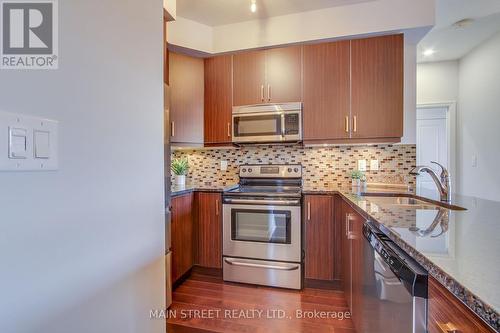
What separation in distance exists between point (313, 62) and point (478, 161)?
8.20 feet

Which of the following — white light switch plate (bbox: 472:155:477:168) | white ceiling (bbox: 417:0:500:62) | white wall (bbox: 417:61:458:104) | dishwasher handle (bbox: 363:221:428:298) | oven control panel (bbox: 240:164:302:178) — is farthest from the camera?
white wall (bbox: 417:61:458:104)

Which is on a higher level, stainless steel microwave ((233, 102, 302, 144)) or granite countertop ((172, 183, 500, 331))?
stainless steel microwave ((233, 102, 302, 144))

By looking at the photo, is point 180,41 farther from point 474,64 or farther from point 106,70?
point 474,64

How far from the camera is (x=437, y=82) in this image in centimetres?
365

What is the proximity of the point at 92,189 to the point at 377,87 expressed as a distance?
2451 mm

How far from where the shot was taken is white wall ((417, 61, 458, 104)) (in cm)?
360

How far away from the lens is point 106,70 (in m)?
0.66

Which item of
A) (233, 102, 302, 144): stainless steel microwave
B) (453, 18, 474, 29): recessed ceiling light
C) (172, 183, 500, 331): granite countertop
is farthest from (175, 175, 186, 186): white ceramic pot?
(453, 18, 474, 29): recessed ceiling light

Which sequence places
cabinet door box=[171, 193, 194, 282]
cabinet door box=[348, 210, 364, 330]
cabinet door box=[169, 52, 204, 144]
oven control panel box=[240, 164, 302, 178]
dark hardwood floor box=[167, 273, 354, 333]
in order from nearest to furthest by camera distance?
cabinet door box=[348, 210, 364, 330] → dark hardwood floor box=[167, 273, 354, 333] → cabinet door box=[171, 193, 194, 282] → cabinet door box=[169, 52, 204, 144] → oven control panel box=[240, 164, 302, 178]

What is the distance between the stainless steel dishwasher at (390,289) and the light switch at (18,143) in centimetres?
97

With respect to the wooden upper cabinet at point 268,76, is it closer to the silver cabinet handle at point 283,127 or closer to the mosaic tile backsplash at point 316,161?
the silver cabinet handle at point 283,127

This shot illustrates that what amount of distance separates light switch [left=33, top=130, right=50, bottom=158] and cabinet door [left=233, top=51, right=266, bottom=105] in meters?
2.27

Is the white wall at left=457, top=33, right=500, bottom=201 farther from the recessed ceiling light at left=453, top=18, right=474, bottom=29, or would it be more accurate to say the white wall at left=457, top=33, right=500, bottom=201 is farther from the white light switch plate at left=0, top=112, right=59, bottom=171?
the white light switch plate at left=0, top=112, right=59, bottom=171

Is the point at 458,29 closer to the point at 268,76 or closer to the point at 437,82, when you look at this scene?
the point at 437,82
